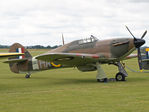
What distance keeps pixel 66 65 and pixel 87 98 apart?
648 centimetres

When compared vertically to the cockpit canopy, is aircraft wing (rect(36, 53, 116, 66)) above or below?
below

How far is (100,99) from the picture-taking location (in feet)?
25.4

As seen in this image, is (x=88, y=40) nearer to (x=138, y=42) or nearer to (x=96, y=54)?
(x=96, y=54)

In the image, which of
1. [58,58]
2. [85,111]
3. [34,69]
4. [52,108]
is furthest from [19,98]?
[34,69]

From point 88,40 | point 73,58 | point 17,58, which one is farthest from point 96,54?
point 17,58

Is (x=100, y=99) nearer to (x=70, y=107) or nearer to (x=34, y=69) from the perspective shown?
(x=70, y=107)

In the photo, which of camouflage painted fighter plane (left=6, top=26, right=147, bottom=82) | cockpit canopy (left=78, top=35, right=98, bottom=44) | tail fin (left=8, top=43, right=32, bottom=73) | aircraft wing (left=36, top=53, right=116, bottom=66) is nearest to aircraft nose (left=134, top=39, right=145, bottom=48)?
camouflage painted fighter plane (left=6, top=26, right=147, bottom=82)

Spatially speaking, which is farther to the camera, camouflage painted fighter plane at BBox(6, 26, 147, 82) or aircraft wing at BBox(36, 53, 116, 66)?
camouflage painted fighter plane at BBox(6, 26, 147, 82)

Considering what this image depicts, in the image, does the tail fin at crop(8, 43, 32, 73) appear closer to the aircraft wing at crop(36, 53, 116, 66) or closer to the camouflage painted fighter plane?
the camouflage painted fighter plane

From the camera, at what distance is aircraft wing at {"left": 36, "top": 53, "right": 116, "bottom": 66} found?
12547 mm

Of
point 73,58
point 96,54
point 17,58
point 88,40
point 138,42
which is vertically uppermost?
point 88,40

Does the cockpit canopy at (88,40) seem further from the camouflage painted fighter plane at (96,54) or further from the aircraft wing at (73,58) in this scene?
the aircraft wing at (73,58)

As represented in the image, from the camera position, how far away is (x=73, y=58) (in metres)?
13.1

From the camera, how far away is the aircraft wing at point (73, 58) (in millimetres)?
12547
